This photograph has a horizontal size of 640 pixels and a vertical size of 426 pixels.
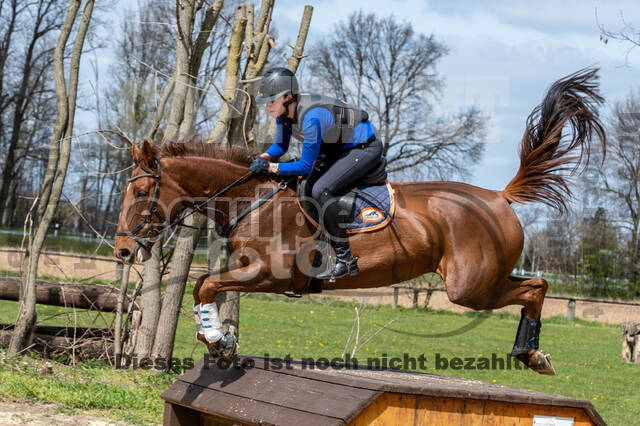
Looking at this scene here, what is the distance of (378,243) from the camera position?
4195 mm

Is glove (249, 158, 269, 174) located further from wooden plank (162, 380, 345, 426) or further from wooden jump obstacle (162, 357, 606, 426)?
wooden plank (162, 380, 345, 426)

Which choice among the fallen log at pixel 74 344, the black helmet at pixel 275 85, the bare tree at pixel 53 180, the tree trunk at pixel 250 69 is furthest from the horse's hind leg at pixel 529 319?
the bare tree at pixel 53 180

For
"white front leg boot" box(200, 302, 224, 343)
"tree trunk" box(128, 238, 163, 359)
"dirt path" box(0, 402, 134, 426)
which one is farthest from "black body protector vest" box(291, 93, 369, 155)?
"tree trunk" box(128, 238, 163, 359)

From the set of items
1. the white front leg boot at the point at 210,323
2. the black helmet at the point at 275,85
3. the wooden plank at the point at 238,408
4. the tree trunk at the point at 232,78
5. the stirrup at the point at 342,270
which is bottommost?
the wooden plank at the point at 238,408

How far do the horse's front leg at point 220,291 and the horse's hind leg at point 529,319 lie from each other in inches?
60.6

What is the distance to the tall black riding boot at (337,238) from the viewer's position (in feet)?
13.5

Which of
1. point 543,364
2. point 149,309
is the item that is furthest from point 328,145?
point 149,309

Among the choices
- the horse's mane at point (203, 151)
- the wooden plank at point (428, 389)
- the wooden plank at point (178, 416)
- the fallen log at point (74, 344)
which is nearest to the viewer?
the wooden plank at point (428, 389)

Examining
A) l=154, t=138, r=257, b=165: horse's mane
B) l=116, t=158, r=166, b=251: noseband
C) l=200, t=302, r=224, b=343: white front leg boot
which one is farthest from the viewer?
l=154, t=138, r=257, b=165: horse's mane

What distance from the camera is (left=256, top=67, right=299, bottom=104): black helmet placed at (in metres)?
4.20

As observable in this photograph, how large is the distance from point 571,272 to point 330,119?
26.4 m

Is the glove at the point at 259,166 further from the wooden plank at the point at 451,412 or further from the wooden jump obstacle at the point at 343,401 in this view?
the wooden plank at the point at 451,412

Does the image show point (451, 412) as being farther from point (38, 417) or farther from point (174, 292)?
point (174, 292)

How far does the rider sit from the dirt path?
7.27 ft
